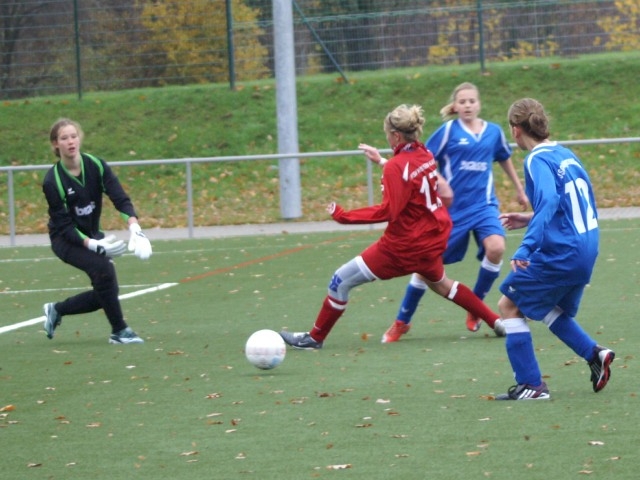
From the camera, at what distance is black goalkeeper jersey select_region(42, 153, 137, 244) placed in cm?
977

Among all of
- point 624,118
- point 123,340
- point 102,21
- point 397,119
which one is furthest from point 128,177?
point 397,119

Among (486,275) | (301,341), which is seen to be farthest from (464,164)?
(301,341)

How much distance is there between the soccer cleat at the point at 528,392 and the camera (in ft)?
22.6

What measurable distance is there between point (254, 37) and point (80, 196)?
1919 cm

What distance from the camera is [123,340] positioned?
393 inches

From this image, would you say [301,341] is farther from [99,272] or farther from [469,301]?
→ [99,272]

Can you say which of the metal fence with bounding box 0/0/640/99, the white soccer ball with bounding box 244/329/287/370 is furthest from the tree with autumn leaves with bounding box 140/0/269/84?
the white soccer ball with bounding box 244/329/287/370

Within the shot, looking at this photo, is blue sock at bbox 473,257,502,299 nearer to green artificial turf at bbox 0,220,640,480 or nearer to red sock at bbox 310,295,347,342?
green artificial turf at bbox 0,220,640,480

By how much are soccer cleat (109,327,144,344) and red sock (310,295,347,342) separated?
151cm

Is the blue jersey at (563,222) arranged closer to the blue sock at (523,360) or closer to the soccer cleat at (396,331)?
the blue sock at (523,360)

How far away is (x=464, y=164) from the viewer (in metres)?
9.87

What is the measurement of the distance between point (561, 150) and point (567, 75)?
20734 millimetres

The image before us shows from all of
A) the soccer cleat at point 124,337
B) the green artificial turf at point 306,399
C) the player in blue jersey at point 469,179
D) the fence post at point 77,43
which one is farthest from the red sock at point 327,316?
the fence post at point 77,43

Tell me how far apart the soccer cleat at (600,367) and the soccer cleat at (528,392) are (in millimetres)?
260
